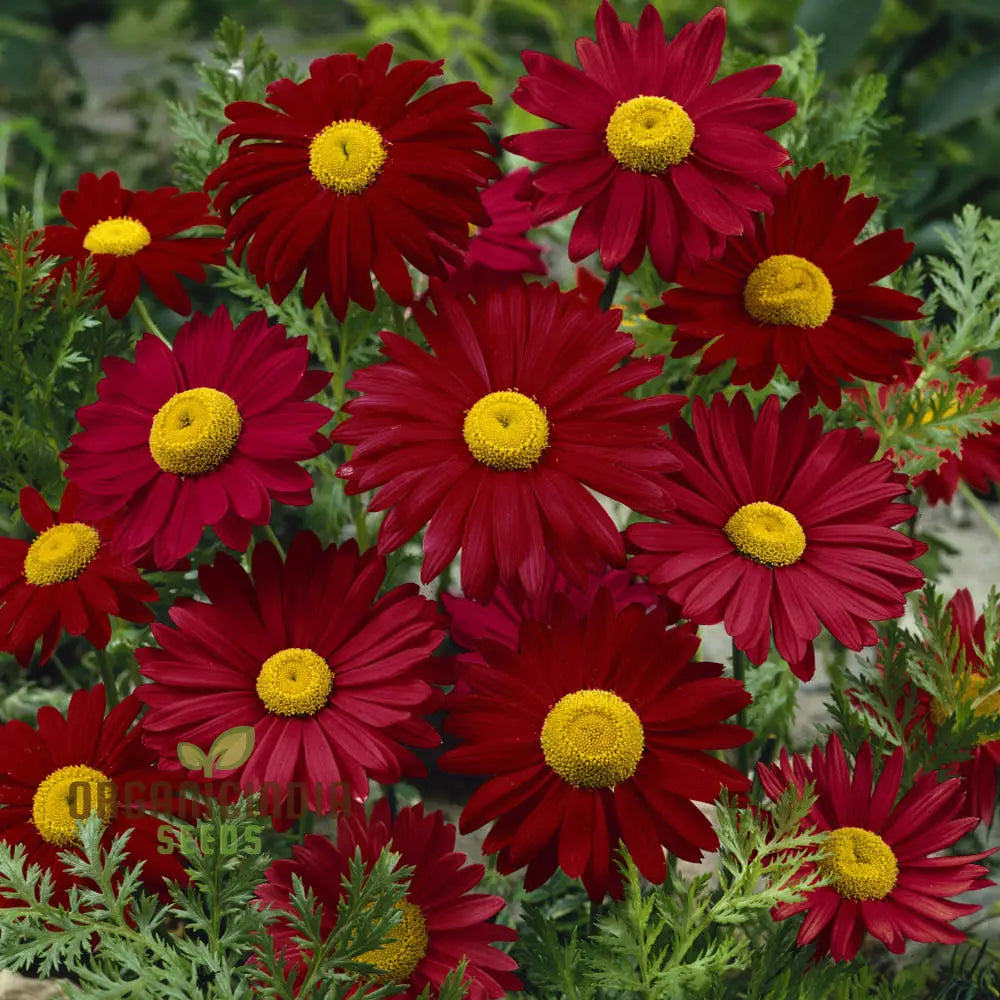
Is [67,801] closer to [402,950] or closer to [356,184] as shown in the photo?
[402,950]

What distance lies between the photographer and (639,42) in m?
0.70

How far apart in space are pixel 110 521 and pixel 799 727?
2.38 feet

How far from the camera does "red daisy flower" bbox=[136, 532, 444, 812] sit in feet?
1.96

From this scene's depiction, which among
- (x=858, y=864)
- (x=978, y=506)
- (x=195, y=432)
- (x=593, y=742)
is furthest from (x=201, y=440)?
(x=978, y=506)

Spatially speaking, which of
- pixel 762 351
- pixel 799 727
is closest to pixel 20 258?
pixel 762 351

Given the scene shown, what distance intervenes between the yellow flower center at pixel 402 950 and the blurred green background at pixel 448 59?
0.73m

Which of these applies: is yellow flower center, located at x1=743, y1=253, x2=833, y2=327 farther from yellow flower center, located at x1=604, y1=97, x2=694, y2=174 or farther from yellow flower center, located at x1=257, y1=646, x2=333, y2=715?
yellow flower center, located at x1=257, y1=646, x2=333, y2=715

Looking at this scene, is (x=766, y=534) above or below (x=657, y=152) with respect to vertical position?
below

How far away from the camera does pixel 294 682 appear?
0.62 metres

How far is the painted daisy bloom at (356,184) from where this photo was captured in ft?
2.04

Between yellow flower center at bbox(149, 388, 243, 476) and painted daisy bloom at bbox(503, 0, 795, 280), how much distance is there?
20 centimetres

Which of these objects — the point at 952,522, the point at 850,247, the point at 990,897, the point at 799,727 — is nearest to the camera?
the point at 850,247

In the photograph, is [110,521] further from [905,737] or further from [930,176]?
[930,176]

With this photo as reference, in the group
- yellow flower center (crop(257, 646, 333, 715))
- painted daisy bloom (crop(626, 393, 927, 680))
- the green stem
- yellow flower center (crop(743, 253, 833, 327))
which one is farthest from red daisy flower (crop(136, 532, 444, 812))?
the green stem
